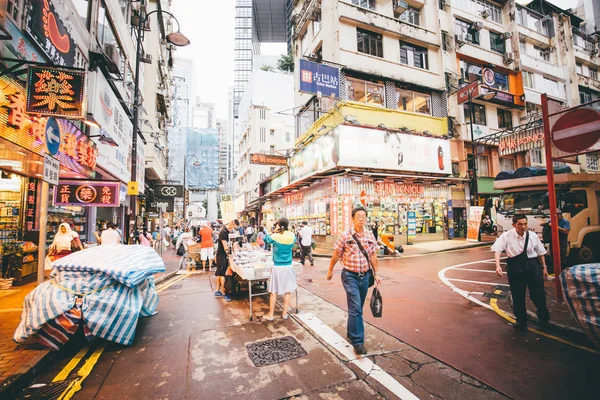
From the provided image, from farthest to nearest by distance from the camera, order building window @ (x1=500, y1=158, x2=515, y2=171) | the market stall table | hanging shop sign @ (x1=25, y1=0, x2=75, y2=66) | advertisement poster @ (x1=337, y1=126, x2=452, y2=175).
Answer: building window @ (x1=500, y1=158, x2=515, y2=171) < advertisement poster @ (x1=337, y1=126, x2=452, y2=175) < hanging shop sign @ (x1=25, y1=0, x2=75, y2=66) < the market stall table

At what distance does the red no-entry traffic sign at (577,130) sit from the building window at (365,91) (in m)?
13.5

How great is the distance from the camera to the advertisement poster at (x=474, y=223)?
1603 centimetres

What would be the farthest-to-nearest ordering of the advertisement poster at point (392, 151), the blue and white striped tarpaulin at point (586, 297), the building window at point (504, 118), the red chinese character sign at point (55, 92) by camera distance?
the building window at point (504, 118), the advertisement poster at point (392, 151), the red chinese character sign at point (55, 92), the blue and white striped tarpaulin at point (586, 297)

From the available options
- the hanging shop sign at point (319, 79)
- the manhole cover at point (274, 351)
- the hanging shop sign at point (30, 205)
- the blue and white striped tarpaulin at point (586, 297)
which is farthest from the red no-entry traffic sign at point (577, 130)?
the hanging shop sign at point (30, 205)

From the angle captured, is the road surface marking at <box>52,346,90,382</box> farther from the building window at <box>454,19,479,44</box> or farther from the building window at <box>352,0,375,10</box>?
the building window at <box>454,19,479,44</box>

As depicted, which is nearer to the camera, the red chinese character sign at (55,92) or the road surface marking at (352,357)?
the road surface marking at (352,357)

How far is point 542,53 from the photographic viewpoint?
25.7 meters

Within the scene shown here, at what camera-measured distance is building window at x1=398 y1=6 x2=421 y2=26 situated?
19.9 metres

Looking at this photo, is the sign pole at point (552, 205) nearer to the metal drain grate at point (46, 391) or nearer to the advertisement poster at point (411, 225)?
the metal drain grate at point (46, 391)

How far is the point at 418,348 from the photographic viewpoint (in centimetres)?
367

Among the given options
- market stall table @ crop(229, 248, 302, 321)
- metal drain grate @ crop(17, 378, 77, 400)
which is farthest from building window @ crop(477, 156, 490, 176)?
metal drain grate @ crop(17, 378, 77, 400)

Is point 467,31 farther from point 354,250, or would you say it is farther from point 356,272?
point 356,272

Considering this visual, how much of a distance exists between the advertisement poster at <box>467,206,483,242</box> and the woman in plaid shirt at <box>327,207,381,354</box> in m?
15.5

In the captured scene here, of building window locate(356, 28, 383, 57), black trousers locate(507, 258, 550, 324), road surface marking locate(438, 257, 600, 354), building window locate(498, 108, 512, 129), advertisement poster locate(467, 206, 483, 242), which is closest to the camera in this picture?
road surface marking locate(438, 257, 600, 354)
